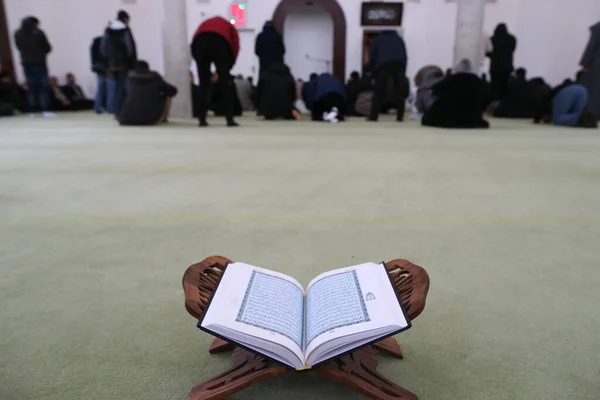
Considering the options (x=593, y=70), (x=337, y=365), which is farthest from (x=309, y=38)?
(x=337, y=365)

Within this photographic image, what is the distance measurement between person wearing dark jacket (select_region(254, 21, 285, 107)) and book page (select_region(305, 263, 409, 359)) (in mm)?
7535

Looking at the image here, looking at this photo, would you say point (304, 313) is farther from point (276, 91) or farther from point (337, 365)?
point (276, 91)

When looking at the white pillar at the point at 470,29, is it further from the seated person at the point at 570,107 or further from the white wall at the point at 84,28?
the white wall at the point at 84,28

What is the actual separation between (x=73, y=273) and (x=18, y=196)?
55.3 inches

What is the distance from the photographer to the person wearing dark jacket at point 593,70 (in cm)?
825

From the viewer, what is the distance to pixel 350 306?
1.00 metres

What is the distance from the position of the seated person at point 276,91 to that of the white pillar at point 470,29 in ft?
10.9

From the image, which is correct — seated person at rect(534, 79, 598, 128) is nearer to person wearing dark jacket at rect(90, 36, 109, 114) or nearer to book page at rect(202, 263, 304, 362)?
book page at rect(202, 263, 304, 362)

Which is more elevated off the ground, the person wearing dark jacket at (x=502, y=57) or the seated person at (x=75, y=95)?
the person wearing dark jacket at (x=502, y=57)

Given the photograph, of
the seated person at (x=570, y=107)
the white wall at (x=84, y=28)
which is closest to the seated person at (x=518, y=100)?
the seated person at (x=570, y=107)

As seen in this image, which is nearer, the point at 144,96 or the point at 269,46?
the point at 144,96

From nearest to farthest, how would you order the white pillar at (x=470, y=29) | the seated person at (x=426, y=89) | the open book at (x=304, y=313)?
the open book at (x=304, y=313) < the seated person at (x=426, y=89) < the white pillar at (x=470, y=29)

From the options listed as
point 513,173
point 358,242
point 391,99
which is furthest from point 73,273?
point 391,99

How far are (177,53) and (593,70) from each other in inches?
276
